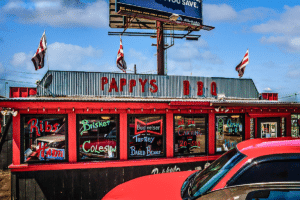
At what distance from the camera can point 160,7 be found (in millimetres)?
11703

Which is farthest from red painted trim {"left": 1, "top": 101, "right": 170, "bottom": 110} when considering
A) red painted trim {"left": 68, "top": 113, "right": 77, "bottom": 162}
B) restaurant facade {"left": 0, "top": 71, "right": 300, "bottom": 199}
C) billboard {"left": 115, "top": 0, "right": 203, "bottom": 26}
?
billboard {"left": 115, "top": 0, "right": 203, "bottom": 26}

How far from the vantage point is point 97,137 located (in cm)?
806

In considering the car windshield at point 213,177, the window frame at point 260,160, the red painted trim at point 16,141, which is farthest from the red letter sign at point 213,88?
the window frame at point 260,160

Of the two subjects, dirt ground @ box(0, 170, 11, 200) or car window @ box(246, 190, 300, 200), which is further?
dirt ground @ box(0, 170, 11, 200)

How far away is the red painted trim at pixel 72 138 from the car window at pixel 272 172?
20.5 feet

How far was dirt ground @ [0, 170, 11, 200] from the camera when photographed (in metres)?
8.02

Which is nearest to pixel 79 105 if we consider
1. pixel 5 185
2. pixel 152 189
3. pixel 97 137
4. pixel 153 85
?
pixel 97 137

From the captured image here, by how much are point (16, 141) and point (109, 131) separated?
120 inches

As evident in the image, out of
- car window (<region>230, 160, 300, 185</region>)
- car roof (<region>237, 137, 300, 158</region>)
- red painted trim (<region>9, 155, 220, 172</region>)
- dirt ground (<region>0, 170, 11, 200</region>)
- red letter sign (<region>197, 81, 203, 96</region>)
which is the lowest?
dirt ground (<region>0, 170, 11, 200</region>)

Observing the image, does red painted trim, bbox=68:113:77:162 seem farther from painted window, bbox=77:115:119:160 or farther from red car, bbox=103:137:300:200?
red car, bbox=103:137:300:200

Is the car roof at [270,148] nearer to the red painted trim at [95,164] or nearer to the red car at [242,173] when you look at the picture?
the red car at [242,173]

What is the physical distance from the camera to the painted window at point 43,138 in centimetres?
760

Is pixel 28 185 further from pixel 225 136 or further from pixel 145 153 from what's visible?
pixel 225 136

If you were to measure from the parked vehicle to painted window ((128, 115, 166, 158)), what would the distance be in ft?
18.7
